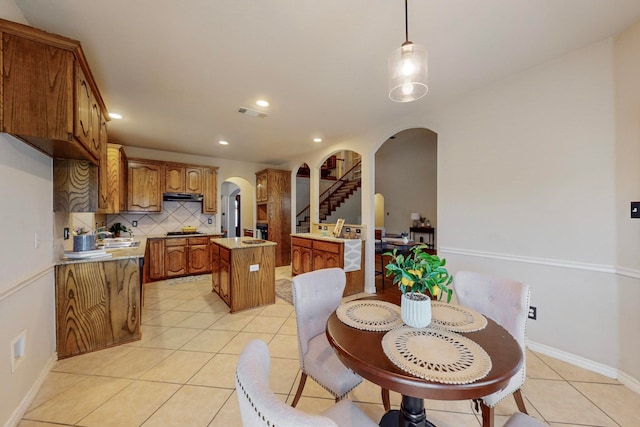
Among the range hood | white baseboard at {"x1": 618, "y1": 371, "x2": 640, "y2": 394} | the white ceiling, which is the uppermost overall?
the white ceiling

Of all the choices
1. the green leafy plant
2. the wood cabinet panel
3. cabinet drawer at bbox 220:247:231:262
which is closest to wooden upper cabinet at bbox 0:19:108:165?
cabinet drawer at bbox 220:247:231:262

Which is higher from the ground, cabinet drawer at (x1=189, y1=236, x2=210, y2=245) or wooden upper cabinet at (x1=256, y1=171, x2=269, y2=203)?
wooden upper cabinet at (x1=256, y1=171, x2=269, y2=203)

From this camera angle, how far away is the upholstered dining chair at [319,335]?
1.42 m

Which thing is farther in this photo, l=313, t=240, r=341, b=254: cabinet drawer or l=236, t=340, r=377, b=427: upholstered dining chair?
l=313, t=240, r=341, b=254: cabinet drawer

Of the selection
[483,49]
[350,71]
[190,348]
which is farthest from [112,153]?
[483,49]

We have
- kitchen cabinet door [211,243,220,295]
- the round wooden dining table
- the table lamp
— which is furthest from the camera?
the table lamp

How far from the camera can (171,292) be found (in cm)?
421

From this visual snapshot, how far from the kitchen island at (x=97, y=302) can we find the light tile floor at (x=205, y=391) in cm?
12

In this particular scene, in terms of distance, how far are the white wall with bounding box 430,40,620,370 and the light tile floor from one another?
415 millimetres

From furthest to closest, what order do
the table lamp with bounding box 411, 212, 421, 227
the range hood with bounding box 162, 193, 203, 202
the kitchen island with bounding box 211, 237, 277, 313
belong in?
the table lamp with bounding box 411, 212, 421, 227 < the range hood with bounding box 162, 193, 203, 202 < the kitchen island with bounding box 211, 237, 277, 313

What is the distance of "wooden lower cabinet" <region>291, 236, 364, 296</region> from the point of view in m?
3.99

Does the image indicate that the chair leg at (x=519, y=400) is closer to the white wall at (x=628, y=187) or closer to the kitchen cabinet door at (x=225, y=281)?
the white wall at (x=628, y=187)

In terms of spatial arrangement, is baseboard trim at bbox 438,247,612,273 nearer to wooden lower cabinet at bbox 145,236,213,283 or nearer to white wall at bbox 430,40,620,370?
white wall at bbox 430,40,620,370

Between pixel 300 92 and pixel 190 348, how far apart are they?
9.51 feet
